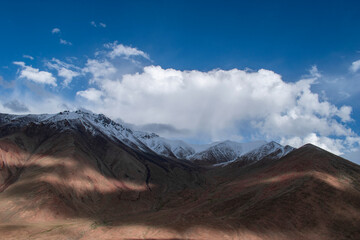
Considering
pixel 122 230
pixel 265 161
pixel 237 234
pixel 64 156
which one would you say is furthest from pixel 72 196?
pixel 265 161

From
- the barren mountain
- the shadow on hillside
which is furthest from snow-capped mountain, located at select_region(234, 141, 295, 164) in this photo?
the shadow on hillside

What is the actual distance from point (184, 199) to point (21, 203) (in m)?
52.0

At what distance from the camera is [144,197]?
104375mm

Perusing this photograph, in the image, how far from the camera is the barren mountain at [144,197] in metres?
51.8

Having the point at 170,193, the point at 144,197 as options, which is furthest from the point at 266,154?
the point at 144,197

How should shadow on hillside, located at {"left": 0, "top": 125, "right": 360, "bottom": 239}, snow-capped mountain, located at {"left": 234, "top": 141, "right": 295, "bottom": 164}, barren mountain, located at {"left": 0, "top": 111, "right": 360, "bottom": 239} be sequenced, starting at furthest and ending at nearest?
snow-capped mountain, located at {"left": 234, "top": 141, "right": 295, "bottom": 164} < shadow on hillside, located at {"left": 0, "top": 125, "right": 360, "bottom": 239} < barren mountain, located at {"left": 0, "top": 111, "right": 360, "bottom": 239}

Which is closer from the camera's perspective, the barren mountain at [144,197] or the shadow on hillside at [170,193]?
the barren mountain at [144,197]

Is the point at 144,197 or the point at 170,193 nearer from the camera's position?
the point at 144,197

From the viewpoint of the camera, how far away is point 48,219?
70312 mm

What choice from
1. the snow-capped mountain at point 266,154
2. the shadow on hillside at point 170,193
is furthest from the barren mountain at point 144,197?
the snow-capped mountain at point 266,154

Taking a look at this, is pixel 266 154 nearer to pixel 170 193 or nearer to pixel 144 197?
pixel 170 193

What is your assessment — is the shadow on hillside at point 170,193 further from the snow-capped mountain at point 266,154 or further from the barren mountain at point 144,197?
the snow-capped mountain at point 266,154

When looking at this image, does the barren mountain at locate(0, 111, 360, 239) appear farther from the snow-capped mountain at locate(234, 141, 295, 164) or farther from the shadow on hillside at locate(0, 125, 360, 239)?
the snow-capped mountain at locate(234, 141, 295, 164)

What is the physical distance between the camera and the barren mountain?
51.8 meters
